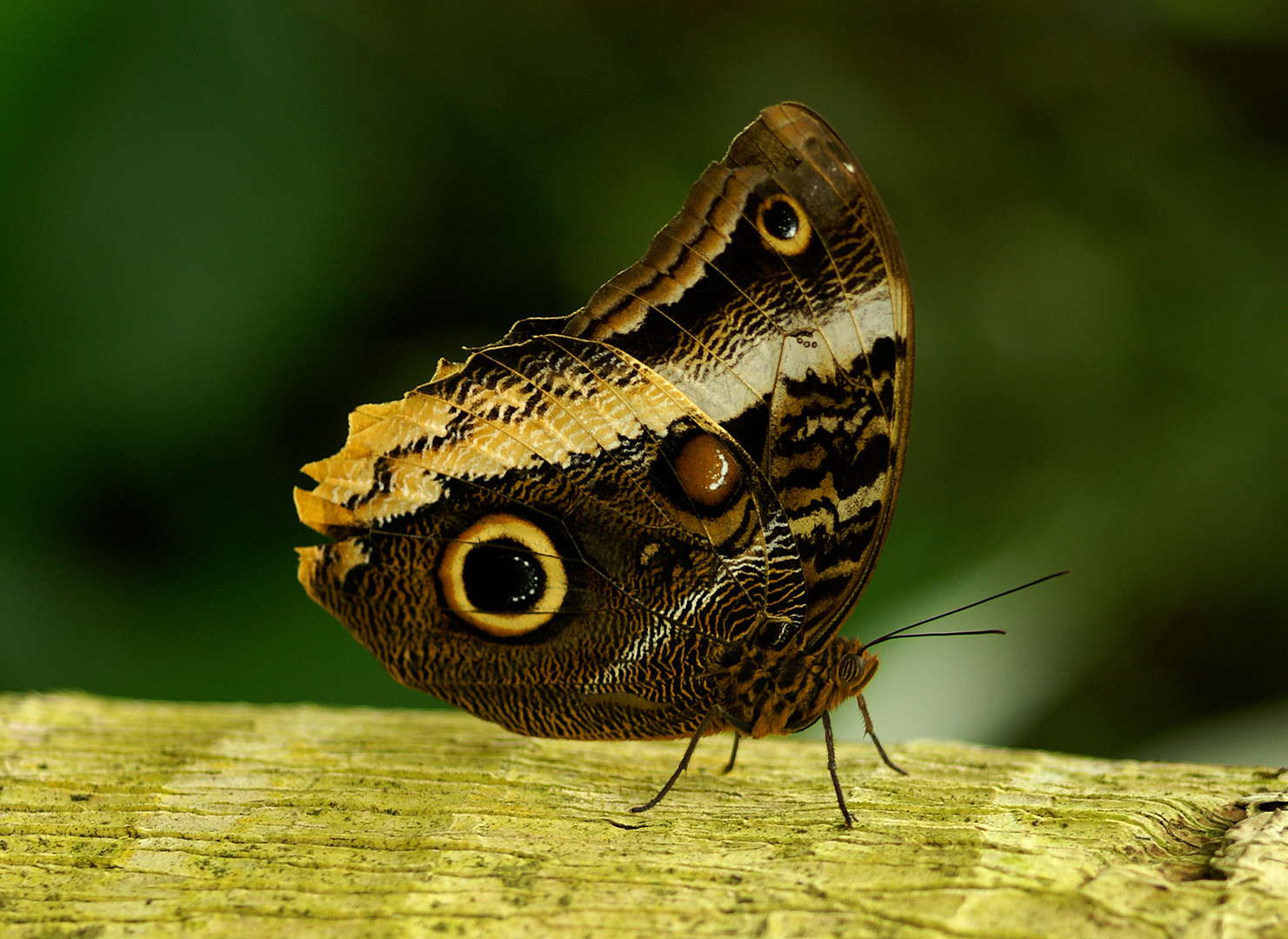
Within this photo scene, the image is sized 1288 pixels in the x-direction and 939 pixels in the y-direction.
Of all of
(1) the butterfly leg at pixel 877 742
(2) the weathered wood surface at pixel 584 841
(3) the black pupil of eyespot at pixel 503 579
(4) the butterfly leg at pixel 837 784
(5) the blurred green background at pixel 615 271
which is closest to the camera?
(2) the weathered wood surface at pixel 584 841

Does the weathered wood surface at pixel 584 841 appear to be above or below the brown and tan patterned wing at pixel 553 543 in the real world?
below

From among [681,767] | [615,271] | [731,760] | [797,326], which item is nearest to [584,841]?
[681,767]

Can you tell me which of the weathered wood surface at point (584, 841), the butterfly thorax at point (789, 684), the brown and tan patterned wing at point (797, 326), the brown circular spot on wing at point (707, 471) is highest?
the brown and tan patterned wing at point (797, 326)

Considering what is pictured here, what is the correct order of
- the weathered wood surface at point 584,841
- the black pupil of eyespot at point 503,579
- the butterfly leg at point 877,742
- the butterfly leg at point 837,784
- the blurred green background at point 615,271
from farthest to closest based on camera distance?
the blurred green background at point 615,271 < the black pupil of eyespot at point 503,579 < the butterfly leg at point 877,742 < the butterfly leg at point 837,784 < the weathered wood surface at point 584,841

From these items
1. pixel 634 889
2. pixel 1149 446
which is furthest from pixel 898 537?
pixel 634 889

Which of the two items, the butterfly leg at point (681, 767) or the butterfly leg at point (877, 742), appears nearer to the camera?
the butterfly leg at point (681, 767)

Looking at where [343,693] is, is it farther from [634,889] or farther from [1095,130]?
[1095,130]

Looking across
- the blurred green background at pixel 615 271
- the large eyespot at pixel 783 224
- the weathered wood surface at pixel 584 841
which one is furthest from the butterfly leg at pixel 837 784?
the blurred green background at pixel 615 271

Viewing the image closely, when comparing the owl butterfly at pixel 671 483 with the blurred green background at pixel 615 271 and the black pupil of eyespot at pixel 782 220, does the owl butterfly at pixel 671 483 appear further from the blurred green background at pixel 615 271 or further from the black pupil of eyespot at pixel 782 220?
the blurred green background at pixel 615 271
